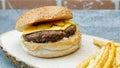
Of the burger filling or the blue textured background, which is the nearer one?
the burger filling

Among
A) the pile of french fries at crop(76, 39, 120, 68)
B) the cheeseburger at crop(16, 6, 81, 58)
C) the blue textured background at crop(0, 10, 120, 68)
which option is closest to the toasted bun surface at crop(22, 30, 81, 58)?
the cheeseburger at crop(16, 6, 81, 58)

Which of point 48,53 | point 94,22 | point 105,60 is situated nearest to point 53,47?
point 48,53

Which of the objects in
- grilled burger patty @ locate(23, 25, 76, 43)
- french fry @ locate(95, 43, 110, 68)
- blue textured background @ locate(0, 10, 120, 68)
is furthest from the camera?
blue textured background @ locate(0, 10, 120, 68)

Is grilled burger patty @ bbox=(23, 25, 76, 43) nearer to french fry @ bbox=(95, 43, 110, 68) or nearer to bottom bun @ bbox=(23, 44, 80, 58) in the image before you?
bottom bun @ bbox=(23, 44, 80, 58)

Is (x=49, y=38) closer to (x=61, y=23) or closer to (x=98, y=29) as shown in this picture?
(x=61, y=23)

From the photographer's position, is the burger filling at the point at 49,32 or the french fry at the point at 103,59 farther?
the burger filling at the point at 49,32

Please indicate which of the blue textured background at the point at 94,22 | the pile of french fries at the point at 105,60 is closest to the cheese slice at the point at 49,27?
the pile of french fries at the point at 105,60

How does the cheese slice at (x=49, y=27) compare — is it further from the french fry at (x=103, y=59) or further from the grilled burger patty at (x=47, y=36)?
the french fry at (x=103, y=59)

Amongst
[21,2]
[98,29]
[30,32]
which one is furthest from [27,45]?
[21,2]

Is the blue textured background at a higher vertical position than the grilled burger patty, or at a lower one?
lower

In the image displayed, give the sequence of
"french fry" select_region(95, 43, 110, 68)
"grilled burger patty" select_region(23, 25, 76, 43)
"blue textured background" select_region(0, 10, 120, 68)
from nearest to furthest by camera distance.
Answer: "french fry" select_region(95, 43, 110, 68) < "grilled burger patty" select_region(23, 25, 76, 43) < "blue textured background" select_region(0, 10, 120, 68)

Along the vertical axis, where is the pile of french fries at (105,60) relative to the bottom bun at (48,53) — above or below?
above
